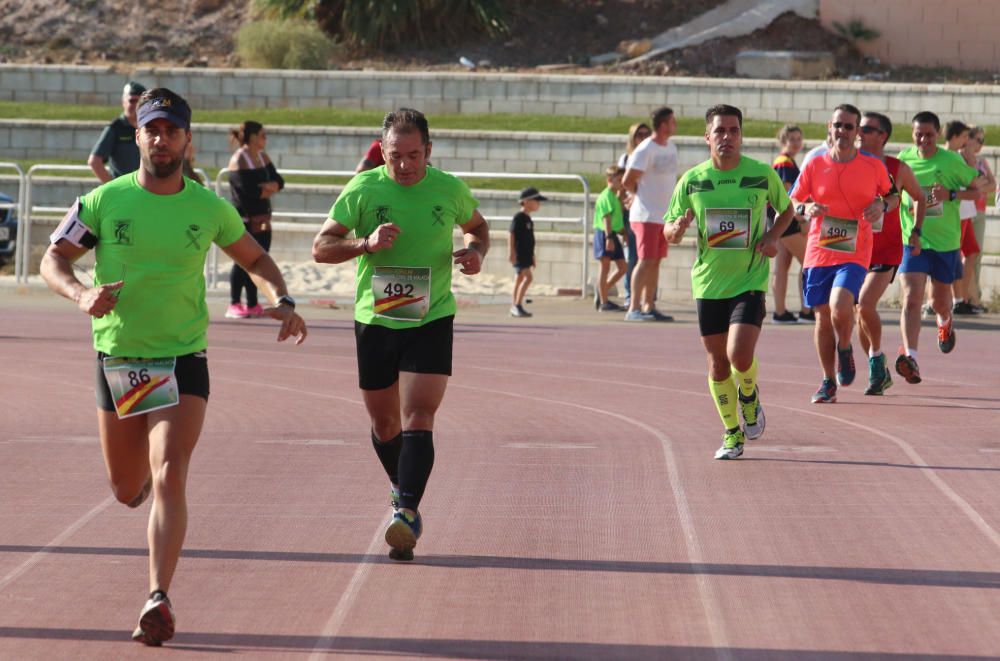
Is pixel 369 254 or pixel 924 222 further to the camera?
pixel 924 222

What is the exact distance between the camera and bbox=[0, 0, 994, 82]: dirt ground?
3394 cm

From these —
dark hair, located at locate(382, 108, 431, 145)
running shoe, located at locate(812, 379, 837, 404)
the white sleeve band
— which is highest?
dark hair, located at locate(382, 108, 431, 145)

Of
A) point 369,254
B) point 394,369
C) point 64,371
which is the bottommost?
point 64,371

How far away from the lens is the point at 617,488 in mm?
9477

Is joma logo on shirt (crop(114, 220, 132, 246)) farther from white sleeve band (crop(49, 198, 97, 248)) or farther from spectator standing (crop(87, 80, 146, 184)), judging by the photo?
spectator standing (crop(87, 80, 146, 184))

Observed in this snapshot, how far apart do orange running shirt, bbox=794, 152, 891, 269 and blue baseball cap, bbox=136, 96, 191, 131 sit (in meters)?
6.99

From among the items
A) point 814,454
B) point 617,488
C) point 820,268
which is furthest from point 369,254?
point 820,268

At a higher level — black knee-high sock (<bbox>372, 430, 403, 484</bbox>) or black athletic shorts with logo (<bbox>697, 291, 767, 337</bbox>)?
black athletic shorts with logo (<bbox>697, 291, 767, 337</bbox>)

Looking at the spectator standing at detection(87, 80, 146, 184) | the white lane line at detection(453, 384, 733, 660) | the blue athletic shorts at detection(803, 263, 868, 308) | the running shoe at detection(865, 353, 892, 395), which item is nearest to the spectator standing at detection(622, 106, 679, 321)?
the spectator standing at detection(87, 80, 146, 184)

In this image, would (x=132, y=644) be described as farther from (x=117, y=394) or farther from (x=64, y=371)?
(x=64, y=371)

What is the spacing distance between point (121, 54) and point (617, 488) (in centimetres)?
2918

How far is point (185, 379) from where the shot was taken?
6.57 meters

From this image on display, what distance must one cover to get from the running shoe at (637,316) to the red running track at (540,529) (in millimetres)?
5144

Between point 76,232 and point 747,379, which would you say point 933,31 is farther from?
point 76,232
